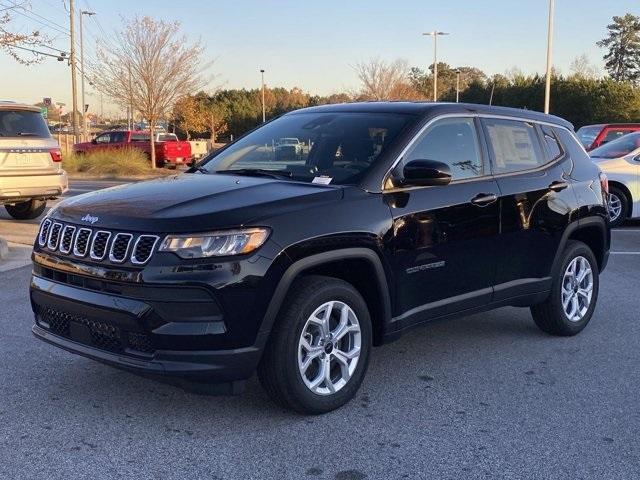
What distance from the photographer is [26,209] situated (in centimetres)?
1223

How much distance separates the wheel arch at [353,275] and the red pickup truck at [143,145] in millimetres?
24344

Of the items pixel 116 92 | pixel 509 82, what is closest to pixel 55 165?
pixel 116 92

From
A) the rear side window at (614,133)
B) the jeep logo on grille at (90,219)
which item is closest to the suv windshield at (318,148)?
the jeep logo on grille at (90,219)

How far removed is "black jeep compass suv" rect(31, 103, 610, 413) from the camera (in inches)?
140

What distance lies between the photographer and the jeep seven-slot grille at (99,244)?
3562mm

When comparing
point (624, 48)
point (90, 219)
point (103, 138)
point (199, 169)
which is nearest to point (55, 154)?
point (199, 169)

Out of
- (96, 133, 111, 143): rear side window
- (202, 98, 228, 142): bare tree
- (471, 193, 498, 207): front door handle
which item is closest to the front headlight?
(471, 193, 498, 207): front door handle

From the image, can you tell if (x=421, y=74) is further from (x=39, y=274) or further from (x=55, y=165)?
(x=39, y=274)

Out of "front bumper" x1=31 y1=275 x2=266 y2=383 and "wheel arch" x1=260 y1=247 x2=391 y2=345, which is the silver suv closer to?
"front bumper" x1=31 y1=275 x2=266 y2=383

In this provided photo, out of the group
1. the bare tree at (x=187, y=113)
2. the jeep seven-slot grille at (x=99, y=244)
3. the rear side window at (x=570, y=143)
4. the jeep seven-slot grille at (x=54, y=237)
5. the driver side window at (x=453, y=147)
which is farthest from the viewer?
the bare tree at (x=187, y=113)

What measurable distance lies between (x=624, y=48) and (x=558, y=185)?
72.0 meters

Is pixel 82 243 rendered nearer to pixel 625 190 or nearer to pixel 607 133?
pixel 625 190

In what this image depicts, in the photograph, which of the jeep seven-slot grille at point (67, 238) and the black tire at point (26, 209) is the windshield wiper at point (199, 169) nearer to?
the jeep seven-slot grille at point (67, 238)

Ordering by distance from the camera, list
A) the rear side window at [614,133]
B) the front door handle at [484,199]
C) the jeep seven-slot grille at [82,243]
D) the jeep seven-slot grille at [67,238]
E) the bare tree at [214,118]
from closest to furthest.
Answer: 1. the jeep seven-slot grille at [82,243]
2. the jeep seven-slot grille at [67,238]
3. the front door handle at [484,199]
4. the rear side window at [614,133]
5. the bare tree at [214,118]
